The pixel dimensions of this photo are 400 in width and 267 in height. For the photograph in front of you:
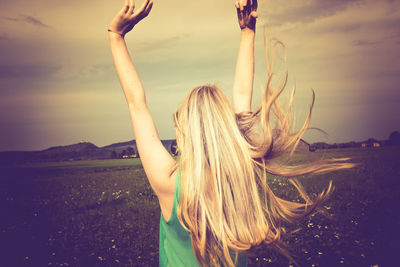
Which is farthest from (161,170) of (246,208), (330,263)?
(330,263)

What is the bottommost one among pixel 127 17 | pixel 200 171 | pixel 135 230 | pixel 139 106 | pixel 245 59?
pixel 135 230

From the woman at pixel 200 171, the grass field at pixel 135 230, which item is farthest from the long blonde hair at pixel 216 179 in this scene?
the grass field at pixel 135 230

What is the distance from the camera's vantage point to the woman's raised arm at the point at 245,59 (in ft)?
9.21

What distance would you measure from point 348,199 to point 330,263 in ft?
17.6

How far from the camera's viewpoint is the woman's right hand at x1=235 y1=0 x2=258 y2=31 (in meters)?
2.88

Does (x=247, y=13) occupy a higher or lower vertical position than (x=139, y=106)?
higher

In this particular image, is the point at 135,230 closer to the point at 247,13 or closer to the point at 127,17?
the point at 247,13

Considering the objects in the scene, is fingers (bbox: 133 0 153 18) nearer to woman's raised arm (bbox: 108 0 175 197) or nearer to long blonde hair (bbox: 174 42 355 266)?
woman's raised arm (bbox: 108 0 175 197)

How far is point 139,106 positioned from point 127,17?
583 millimetres

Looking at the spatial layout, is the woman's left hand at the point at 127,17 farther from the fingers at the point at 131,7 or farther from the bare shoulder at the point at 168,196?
the bare shoulder at the point at 168,196

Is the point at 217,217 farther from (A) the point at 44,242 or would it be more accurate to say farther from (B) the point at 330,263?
(A) the point at 44,242

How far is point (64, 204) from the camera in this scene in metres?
11.9

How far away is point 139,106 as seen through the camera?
2107 mm

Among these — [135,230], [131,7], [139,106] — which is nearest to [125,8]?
[131,7]
